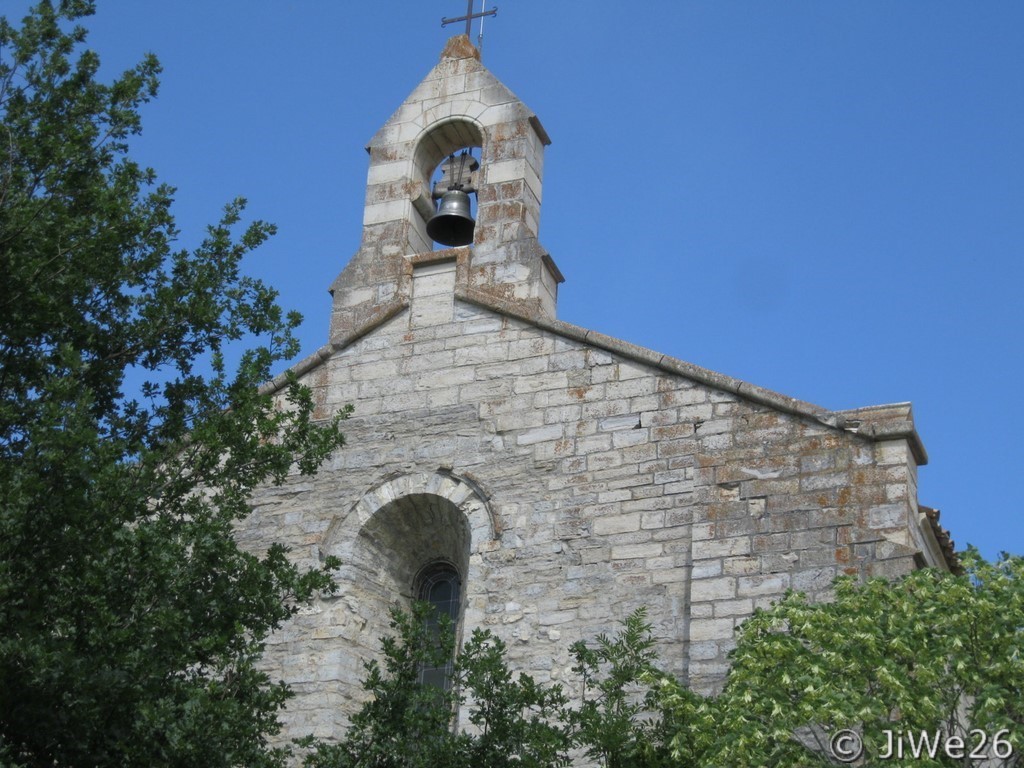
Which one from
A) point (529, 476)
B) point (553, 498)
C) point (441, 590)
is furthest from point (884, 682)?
point (441, 590)

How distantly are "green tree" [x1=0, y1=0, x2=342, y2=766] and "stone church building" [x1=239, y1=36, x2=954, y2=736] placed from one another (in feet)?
5.61

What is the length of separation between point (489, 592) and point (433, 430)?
1.49m

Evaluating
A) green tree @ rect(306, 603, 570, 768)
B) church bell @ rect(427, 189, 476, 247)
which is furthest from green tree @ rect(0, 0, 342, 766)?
church bell @ rect(427, 189, 476, 247)

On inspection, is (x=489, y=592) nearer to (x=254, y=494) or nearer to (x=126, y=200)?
(x=254, y=494)

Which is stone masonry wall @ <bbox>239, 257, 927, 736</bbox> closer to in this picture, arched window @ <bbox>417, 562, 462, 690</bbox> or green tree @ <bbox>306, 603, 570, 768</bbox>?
arched window @ <bbox>417, 562, 462, 690</bbox>

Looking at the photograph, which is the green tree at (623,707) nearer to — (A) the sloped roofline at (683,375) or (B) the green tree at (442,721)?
(B) the green tree at (442,721)

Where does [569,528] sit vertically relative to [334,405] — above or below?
below

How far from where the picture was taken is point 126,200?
1094cm

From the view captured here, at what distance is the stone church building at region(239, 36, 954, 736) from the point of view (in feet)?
39.1

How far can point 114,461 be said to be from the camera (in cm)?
1005

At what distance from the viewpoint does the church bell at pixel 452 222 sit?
1484 centimetres

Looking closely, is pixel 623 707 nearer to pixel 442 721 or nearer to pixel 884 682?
pixel 442 721

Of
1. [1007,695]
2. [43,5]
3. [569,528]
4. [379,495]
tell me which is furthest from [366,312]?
[1007,695]

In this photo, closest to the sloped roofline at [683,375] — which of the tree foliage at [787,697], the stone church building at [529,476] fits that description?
the stone church building at [529,476]
